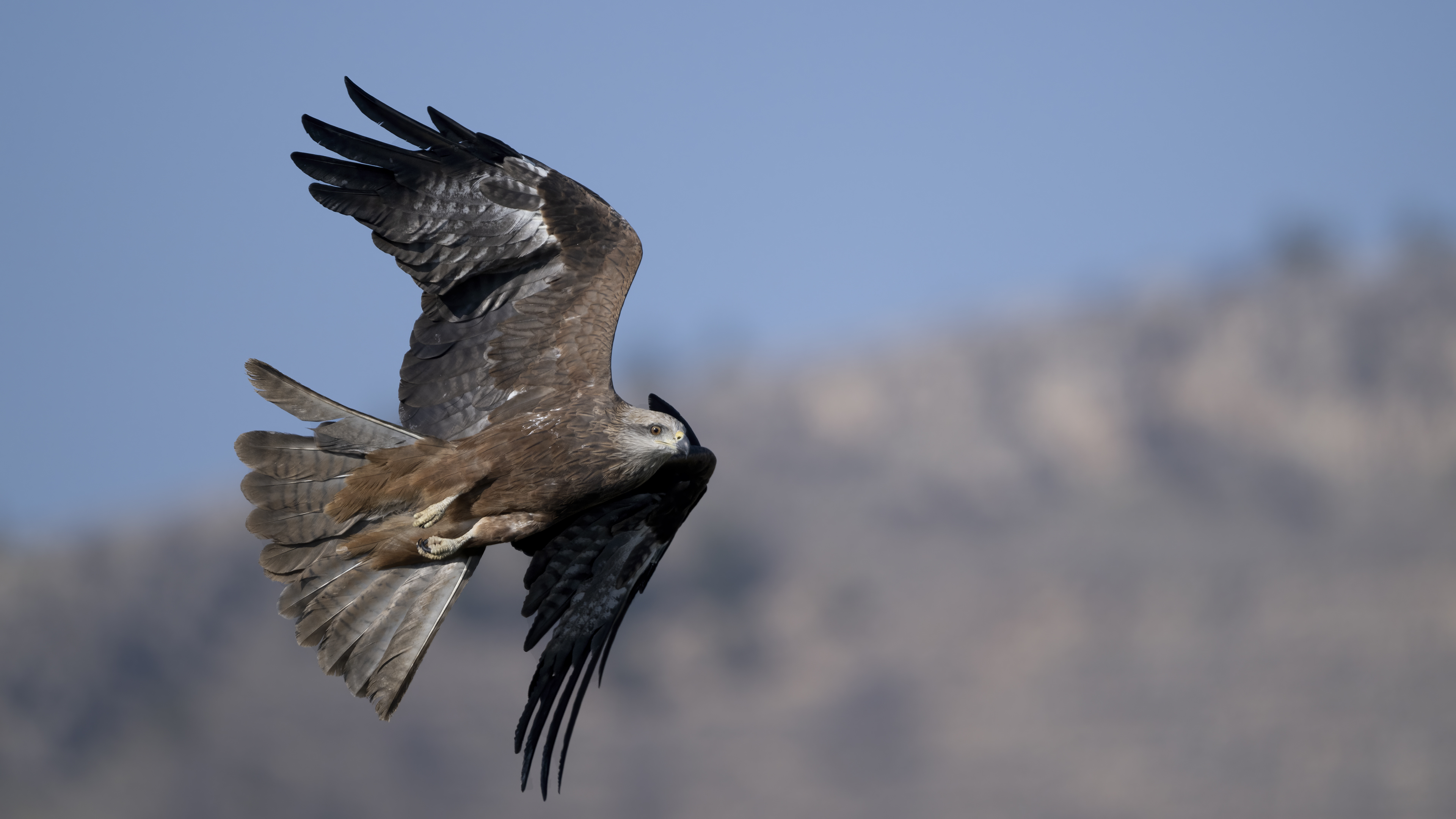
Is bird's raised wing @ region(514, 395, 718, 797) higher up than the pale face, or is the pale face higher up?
the pale face

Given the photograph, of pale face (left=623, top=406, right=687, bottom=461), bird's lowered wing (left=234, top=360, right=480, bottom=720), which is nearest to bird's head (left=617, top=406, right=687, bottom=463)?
pale face (left=623, top=406, right=687, bottom=461)

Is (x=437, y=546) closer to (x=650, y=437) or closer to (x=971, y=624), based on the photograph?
(x=650, y=437)

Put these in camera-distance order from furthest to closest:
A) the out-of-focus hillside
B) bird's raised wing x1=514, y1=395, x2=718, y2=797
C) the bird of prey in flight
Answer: the out-of-focus hillside < bird's raised wing x1=514, y1=395, x2=718, y2=797 < the bird of prey in flight

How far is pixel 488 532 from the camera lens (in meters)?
7.29

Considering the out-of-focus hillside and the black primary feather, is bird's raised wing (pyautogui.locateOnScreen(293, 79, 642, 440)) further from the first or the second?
the out-of-focus hillside

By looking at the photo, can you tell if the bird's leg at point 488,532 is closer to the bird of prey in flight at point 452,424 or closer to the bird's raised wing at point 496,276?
the bird of prey in flight at point 452,424

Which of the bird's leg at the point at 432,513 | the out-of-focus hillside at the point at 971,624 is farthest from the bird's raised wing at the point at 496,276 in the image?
the out-of-focus hillside at the point at 971,624

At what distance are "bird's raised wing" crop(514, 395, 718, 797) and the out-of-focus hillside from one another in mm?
33610

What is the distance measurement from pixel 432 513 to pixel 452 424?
0.51m

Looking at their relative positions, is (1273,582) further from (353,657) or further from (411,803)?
(353,657)

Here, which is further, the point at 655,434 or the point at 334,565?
the point at 334,565

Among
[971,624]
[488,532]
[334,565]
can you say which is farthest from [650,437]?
[971,624]

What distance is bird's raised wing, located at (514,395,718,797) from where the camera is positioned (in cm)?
774

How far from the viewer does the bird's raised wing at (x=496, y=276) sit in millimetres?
7254
